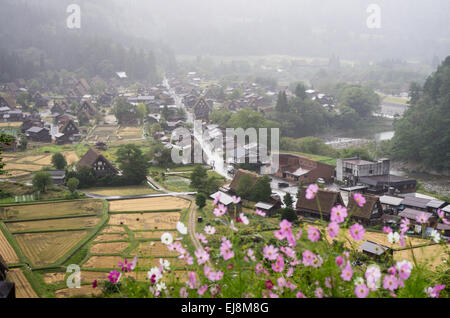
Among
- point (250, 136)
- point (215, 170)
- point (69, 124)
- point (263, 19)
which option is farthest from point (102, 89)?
point (263, 19)

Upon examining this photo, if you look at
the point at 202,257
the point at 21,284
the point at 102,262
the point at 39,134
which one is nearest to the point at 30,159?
the point at 39,134

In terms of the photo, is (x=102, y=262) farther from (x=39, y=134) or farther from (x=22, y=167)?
(x=39, y=134)

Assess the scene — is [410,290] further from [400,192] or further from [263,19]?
[263,19]

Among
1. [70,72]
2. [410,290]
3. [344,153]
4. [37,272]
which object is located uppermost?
[70,72]

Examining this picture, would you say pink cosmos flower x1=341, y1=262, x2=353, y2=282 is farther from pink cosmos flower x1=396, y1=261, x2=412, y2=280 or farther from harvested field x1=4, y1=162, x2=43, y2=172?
harvested field x1=4, y1=162, x2=43, y2=172

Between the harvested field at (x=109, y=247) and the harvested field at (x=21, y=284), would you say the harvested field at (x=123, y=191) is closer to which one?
the harvested field at (x=109, y=247)

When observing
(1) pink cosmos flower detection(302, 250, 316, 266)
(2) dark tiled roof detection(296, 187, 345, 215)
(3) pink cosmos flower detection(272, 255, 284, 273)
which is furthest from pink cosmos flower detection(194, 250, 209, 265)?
(2) dark tiled roof detection(296, 187, 345, 215)
